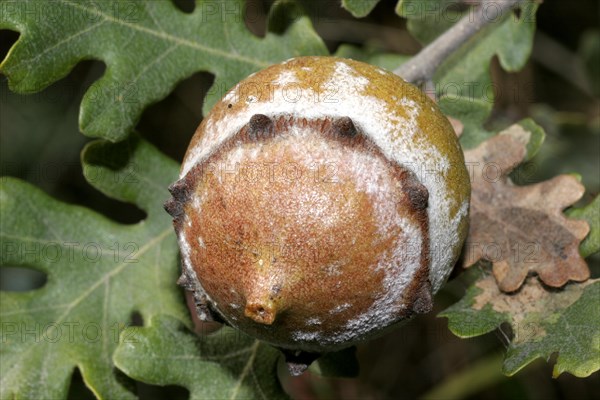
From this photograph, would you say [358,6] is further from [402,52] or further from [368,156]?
[402,52]

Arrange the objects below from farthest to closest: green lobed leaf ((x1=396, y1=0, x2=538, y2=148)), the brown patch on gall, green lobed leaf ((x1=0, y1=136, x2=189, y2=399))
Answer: green lobed leaf ((x1=396, y1=0, x2=538, y2=148))
green lobed leaf ((x1=0, y1=136, x2=189, y2=399))
the brown patch on gall

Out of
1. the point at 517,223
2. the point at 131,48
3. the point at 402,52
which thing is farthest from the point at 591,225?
the point at 402,52

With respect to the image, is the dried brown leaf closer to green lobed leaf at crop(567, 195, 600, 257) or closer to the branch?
green lobed leaf at crop(567, 195, 600, 257)

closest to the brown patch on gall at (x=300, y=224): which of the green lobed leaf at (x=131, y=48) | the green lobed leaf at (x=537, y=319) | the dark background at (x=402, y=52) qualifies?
the green lobed leaf at (x=537, y=319)

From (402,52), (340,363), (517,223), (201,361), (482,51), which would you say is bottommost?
(402,52)

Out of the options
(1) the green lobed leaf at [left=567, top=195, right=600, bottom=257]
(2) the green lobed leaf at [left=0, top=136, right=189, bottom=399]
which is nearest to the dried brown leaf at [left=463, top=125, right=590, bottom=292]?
(1) the green lobed leaf at [left=567, top=195, right=600, bottom=257]

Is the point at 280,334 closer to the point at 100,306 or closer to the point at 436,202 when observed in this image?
the point at 436,202

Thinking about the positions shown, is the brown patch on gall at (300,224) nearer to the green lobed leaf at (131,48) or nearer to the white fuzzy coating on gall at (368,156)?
the white fuzzy coating on gall at (368,156)

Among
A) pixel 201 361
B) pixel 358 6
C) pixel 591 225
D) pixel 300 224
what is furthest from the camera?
pixel 358 6
